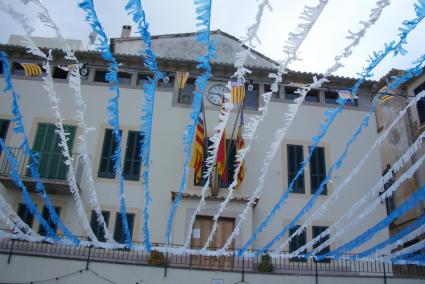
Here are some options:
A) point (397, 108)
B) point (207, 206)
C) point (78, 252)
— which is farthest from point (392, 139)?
point (78, 252)

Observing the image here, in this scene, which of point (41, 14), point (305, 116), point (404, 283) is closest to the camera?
point (41, 14)

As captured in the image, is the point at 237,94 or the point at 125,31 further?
the point at 125,31

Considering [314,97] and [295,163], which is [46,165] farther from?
[314,97]

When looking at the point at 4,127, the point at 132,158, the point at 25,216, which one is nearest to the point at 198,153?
the point at 132,158

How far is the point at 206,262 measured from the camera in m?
13.8

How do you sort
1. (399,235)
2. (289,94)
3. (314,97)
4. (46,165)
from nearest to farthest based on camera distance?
1. (399,235)
2. (46,165)
3. (289,94)
4. (314,97)

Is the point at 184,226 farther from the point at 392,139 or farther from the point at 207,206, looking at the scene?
the point at 392,139

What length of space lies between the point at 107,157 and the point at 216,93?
4.84m

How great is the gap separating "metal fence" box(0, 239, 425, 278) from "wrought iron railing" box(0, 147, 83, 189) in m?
2.22

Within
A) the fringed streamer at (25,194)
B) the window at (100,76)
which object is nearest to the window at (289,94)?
the window at (100,76)

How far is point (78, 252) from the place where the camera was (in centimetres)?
1322

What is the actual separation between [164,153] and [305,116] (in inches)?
226

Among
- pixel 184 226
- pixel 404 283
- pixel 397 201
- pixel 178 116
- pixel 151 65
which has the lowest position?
pixel 404 283

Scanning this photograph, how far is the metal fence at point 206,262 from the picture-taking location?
1260 centimetres
